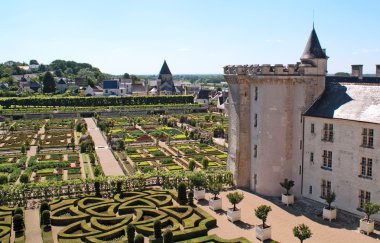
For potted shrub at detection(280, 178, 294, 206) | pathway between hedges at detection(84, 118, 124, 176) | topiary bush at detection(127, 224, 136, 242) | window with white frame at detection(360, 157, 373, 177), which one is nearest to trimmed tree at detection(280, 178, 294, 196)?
potted shrub at detection(280, 178, 294, 206)

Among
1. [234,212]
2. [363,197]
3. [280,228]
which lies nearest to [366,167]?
[363,197]

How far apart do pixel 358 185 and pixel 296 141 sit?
22.1 ft

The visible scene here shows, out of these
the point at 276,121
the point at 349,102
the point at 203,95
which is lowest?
the point at 203,95

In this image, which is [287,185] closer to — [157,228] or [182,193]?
[182,193]

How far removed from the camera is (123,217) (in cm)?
2744

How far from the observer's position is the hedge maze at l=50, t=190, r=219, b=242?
2491cm

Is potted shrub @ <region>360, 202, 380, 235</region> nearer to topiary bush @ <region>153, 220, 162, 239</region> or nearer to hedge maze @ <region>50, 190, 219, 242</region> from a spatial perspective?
hedge maze @ <region>50, 190, 219, 242</region>

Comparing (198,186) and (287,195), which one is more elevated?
(198,186)

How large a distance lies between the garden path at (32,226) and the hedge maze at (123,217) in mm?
1181

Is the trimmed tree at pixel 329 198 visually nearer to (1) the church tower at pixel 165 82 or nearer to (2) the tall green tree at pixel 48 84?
(1) the church tower at pixel 165 82

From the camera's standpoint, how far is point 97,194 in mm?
32625

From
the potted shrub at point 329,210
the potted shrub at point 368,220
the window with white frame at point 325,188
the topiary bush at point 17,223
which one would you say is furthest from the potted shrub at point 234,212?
the topiary bush at point 17,223

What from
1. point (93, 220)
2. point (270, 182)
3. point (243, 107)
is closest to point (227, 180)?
point (270, 182)

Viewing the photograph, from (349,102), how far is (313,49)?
5907 millimetres
